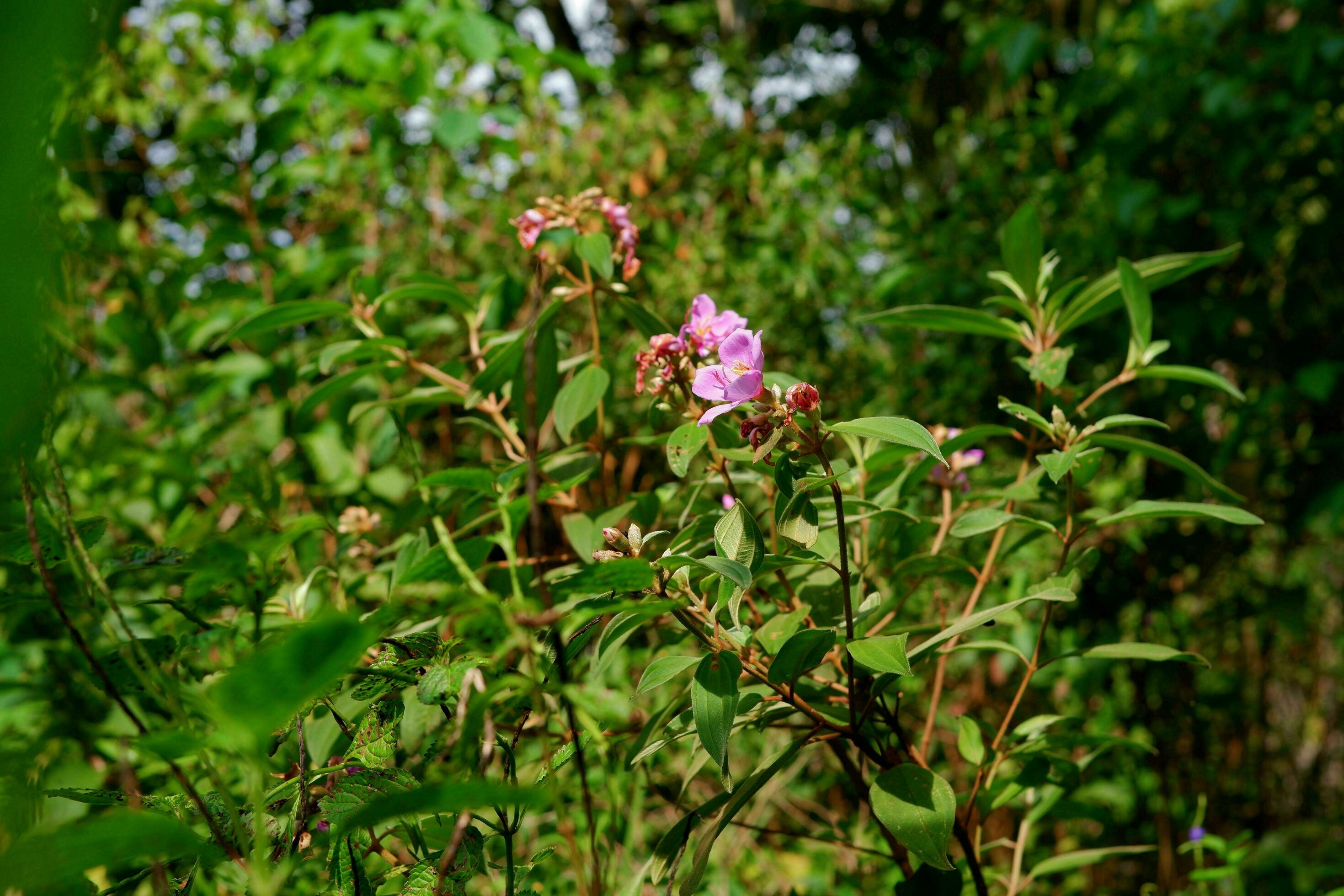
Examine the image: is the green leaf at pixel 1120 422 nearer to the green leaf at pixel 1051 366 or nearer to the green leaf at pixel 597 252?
the green leaf at pixel 1051 366

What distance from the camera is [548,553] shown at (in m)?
0.96

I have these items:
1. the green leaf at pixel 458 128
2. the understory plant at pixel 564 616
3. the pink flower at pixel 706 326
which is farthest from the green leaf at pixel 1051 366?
the green leaf at pixel 458 128

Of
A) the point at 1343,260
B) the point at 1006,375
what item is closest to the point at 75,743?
the point at 1006,375

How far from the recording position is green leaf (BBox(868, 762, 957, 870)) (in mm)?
506

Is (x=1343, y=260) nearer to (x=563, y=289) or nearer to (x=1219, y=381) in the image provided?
(x=1219, y=381)

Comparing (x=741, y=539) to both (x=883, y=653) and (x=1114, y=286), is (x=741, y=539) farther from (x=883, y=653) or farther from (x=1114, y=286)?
(x=1114, y=286)

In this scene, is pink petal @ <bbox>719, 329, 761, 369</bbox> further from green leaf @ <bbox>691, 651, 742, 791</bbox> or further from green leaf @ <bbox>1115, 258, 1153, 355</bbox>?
green leaf @ <bbox>1115, 258, 1153, 355</bbox>

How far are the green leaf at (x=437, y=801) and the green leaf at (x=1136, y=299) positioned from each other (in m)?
0.64

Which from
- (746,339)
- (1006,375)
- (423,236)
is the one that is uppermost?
(746,339)

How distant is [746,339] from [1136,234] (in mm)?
1391

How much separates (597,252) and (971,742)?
1.68 feet

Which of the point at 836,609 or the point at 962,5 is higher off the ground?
the point at 962,5

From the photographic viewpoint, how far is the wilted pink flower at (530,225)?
2.68 ft

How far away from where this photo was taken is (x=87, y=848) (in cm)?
25
